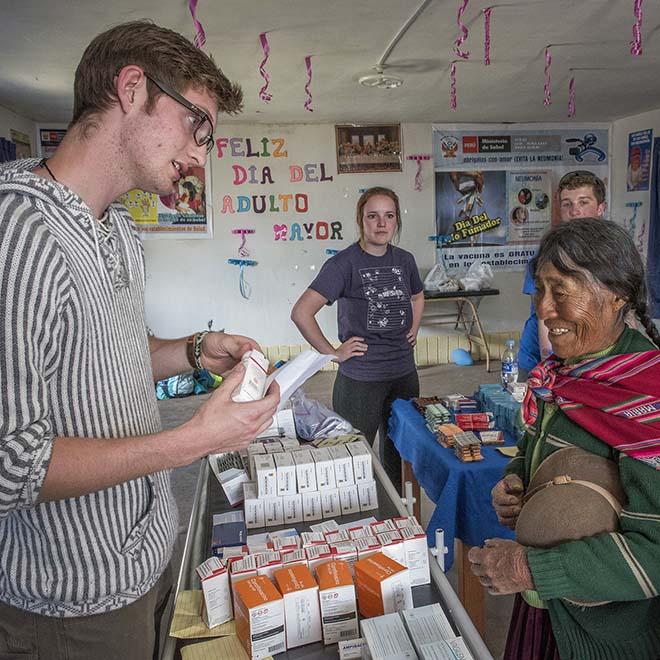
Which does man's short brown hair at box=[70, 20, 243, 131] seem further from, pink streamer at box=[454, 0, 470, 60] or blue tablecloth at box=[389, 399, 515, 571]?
pink streamer at box=[454, 0, 470, 60]

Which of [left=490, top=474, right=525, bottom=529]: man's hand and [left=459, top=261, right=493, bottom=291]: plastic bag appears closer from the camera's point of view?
[left=490, top=474, right=525, bottom=529]: man's hand

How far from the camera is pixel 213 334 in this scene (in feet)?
5.05

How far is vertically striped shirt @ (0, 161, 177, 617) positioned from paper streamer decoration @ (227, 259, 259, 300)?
5.65 m

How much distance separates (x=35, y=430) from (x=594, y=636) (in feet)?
3.82

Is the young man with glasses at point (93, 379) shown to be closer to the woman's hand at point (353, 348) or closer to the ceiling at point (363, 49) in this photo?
the woman's hand at point (353, 348)

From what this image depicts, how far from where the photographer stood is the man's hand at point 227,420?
1003mm

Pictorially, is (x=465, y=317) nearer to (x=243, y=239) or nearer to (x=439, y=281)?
(x=439, y=281)

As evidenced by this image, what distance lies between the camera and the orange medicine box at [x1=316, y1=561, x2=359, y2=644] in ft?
3.87

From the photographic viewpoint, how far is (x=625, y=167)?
23.9 feet

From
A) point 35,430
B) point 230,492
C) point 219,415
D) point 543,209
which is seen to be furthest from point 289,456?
point 543,209

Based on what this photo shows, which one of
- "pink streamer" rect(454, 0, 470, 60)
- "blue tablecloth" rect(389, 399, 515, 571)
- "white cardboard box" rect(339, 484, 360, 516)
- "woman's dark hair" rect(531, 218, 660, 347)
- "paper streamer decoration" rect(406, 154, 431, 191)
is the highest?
"pink streamer" rect(454, 0, 470, 60)

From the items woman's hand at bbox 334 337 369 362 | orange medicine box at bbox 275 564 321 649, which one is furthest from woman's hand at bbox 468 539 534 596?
woman's hand at bbox 334 337 369 362

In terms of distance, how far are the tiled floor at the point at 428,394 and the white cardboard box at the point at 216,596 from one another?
1.59 meters

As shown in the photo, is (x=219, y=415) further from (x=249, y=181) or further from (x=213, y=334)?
(x=249, y=181)
